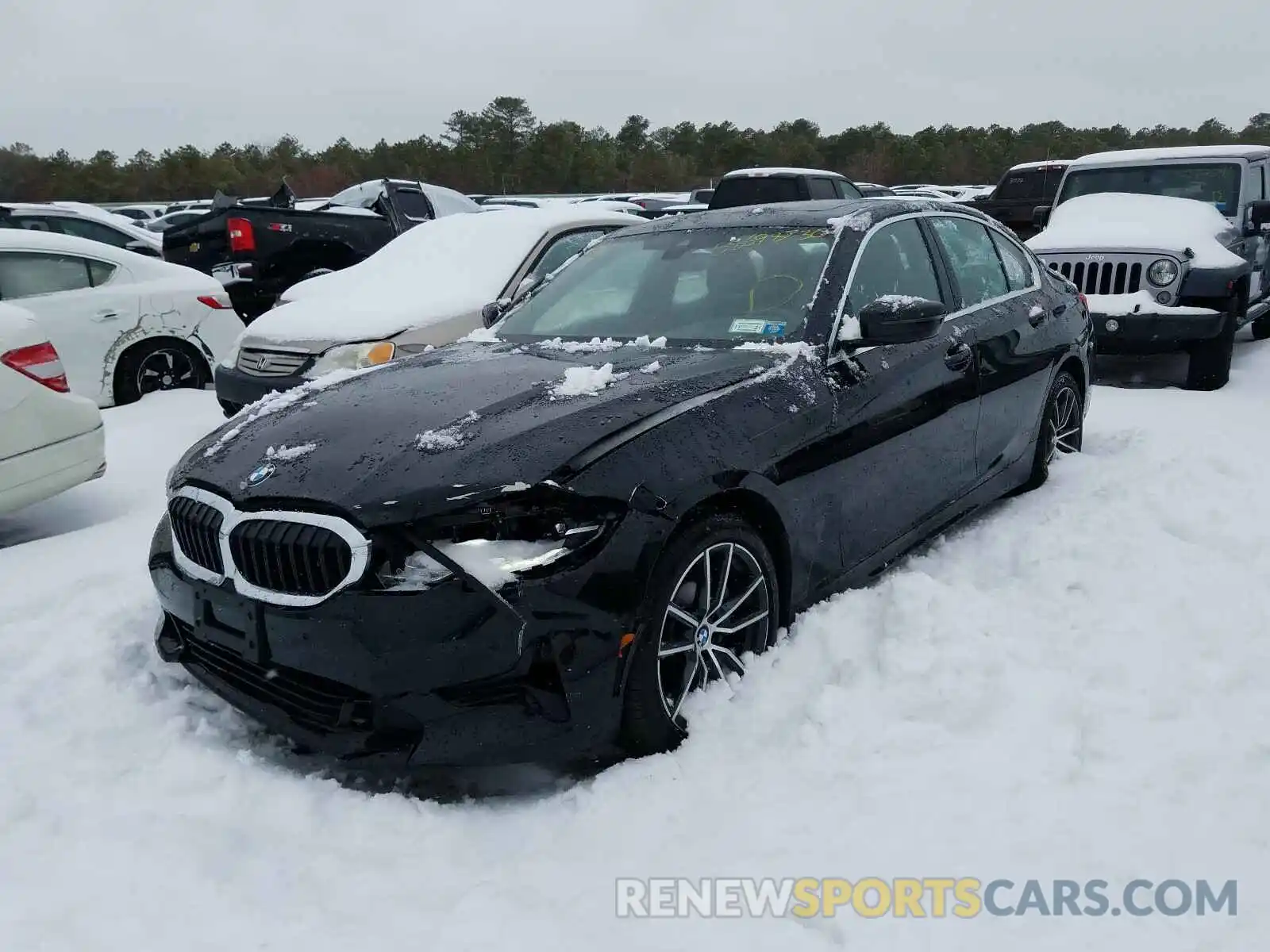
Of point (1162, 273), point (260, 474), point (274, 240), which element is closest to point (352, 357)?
point (260, 474)

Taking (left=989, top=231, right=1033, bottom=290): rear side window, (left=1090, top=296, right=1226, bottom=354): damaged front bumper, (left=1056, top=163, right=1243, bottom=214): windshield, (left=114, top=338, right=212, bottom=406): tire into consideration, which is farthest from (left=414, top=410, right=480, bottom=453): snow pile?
(left=1056, top=163, right=1243, bottom=214): windshield

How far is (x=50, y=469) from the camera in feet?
15.8

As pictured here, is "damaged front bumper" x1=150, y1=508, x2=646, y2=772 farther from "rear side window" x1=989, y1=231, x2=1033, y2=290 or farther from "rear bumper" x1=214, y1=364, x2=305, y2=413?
"rear bumper" x1=214, y1=364, x2=305, y2=413

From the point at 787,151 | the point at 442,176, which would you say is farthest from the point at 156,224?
the point at 787,151

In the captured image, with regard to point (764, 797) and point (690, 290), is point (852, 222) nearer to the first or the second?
point (690, 290)

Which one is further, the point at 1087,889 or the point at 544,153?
the point at 544,153

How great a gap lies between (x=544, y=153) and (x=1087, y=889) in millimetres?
70428

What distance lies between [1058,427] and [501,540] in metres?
3.82

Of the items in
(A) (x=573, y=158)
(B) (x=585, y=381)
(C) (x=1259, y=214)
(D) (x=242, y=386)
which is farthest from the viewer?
(A) (x=573, y=158)

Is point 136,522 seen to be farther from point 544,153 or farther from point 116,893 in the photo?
point 544,153

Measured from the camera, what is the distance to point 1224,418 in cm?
670

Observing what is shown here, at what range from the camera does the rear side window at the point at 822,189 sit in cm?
1282

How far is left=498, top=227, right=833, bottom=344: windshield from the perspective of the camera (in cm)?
377

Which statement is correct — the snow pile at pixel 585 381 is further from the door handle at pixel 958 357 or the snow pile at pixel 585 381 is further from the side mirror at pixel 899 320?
the door handle at pixel 958 357
